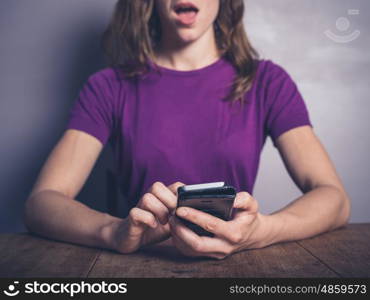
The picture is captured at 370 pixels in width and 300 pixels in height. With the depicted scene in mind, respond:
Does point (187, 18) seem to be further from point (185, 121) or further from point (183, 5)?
point (185, 121)

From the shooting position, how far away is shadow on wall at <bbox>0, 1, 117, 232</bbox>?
1.58 m

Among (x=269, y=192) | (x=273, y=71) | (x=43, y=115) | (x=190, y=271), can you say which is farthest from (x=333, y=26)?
(x=190, y=271)

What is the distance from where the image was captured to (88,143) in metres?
1.24

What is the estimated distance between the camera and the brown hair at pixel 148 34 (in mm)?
1361

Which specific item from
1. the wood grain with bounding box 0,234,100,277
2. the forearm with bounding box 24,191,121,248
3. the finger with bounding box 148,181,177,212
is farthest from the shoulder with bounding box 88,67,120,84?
the finger with bounding box 148,181,177,212

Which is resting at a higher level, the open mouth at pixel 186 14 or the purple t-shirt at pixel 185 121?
the open mouth at pixel 186 14

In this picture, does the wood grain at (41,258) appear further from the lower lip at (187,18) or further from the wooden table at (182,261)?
the lower lip at (187,18)

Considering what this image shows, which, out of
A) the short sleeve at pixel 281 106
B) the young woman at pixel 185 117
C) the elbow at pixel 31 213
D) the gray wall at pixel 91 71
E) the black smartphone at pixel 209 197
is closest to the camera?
the black smartphone at pixel 209 197

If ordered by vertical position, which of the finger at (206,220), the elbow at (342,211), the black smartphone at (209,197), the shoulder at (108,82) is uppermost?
the shoulder at (108,82)

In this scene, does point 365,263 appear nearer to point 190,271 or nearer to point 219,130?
point 190,271

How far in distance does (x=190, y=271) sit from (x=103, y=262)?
17 centimetres

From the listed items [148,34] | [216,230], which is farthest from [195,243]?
[148,34]

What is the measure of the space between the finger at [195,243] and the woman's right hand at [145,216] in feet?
0.09

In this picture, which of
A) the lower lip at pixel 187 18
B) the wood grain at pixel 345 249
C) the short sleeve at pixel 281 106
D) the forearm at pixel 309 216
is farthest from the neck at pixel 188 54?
the wood grain at pixel 345 249
